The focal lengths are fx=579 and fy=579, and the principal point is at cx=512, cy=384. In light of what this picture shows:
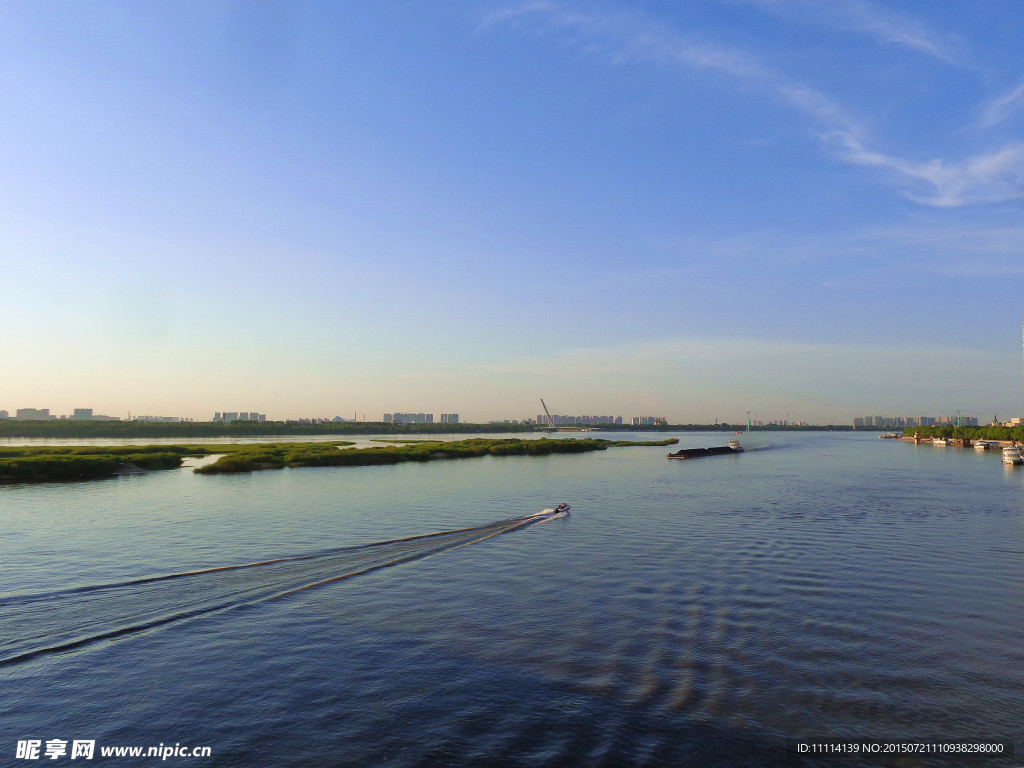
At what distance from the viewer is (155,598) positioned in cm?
2028

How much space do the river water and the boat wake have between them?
0.11 metres

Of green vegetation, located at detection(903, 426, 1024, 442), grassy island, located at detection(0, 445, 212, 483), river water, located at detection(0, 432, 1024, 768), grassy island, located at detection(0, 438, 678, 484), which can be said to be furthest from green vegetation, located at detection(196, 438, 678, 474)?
green vegetation, located at detection(903, 426, 1024, 442)

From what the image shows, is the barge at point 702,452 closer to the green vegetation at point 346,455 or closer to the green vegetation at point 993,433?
the green vegetation at point 346,455

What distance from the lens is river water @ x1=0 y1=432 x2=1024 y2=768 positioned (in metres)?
11.8

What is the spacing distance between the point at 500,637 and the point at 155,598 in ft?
41.1

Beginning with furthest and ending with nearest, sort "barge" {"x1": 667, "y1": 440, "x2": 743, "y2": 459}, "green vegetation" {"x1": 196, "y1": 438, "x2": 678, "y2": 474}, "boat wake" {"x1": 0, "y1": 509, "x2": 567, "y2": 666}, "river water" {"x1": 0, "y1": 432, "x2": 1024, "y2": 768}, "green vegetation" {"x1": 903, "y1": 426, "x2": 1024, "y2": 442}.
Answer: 1. "green vegetation" {"x1": 903, "y1": 426, "x2": 1024, "y2": 442}
2. "barge" {"x1": 667, "y1": 440, "x2": 743, "y2": 459}
3. "green vegetation" {"x1": 196, "y1": 438, "x2": 678, "y2": 474}
4. "boat wake" {"x1": 0, "y1": 509, "x2": 567, "y2": 666}
5. "river water" {"x1": 0, "y1": 432, "x2": 1024, "y2": 768}

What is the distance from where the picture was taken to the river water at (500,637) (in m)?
11.8

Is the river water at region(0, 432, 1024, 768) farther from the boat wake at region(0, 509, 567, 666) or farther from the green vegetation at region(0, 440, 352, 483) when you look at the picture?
the green vegetation at region(0, 440, 352, 483)

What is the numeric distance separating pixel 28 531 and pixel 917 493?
7046 cm

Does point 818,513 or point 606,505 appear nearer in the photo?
point 818,513

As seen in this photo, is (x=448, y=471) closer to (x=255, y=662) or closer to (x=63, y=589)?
(x=63, y=589)

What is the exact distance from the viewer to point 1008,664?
15148 mm

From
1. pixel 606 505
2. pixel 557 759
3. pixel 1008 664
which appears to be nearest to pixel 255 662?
pixel 557 759

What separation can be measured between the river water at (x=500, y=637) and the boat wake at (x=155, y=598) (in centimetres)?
11
